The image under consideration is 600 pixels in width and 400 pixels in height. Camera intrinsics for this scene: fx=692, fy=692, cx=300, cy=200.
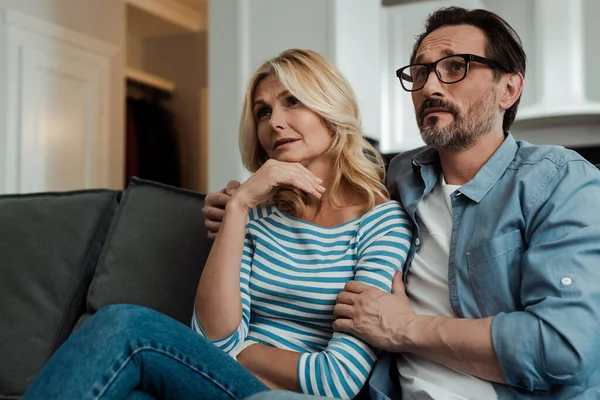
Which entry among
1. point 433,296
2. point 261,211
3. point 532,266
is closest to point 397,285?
point 433,296

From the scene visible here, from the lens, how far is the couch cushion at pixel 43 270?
1.90m

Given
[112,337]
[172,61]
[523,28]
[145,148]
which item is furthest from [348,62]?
[172,61]

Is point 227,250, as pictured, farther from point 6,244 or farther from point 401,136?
point 401,136

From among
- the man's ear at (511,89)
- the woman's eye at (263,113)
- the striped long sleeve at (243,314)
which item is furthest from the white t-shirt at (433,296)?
the woman's eye at (263,113)

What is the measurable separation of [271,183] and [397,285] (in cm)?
36

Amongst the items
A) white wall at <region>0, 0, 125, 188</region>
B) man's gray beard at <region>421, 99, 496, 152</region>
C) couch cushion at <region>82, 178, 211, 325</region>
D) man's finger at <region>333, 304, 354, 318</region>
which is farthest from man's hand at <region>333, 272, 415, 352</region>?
white wall at <region>0, 0, 125, 188</region>

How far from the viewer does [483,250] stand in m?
1.33

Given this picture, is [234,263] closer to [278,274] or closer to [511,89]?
[278,274]

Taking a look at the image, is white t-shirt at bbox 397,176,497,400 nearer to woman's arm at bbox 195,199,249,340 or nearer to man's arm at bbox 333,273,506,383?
man's arm at bbox 333,273,506,383

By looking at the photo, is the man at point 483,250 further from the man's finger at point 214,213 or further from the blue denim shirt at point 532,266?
the man's finger at point 214,213

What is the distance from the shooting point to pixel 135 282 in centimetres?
187

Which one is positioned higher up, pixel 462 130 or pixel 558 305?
pixel 462 130

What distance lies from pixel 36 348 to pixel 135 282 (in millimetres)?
338

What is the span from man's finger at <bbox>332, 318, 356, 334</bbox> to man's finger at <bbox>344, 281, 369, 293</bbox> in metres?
0.06
